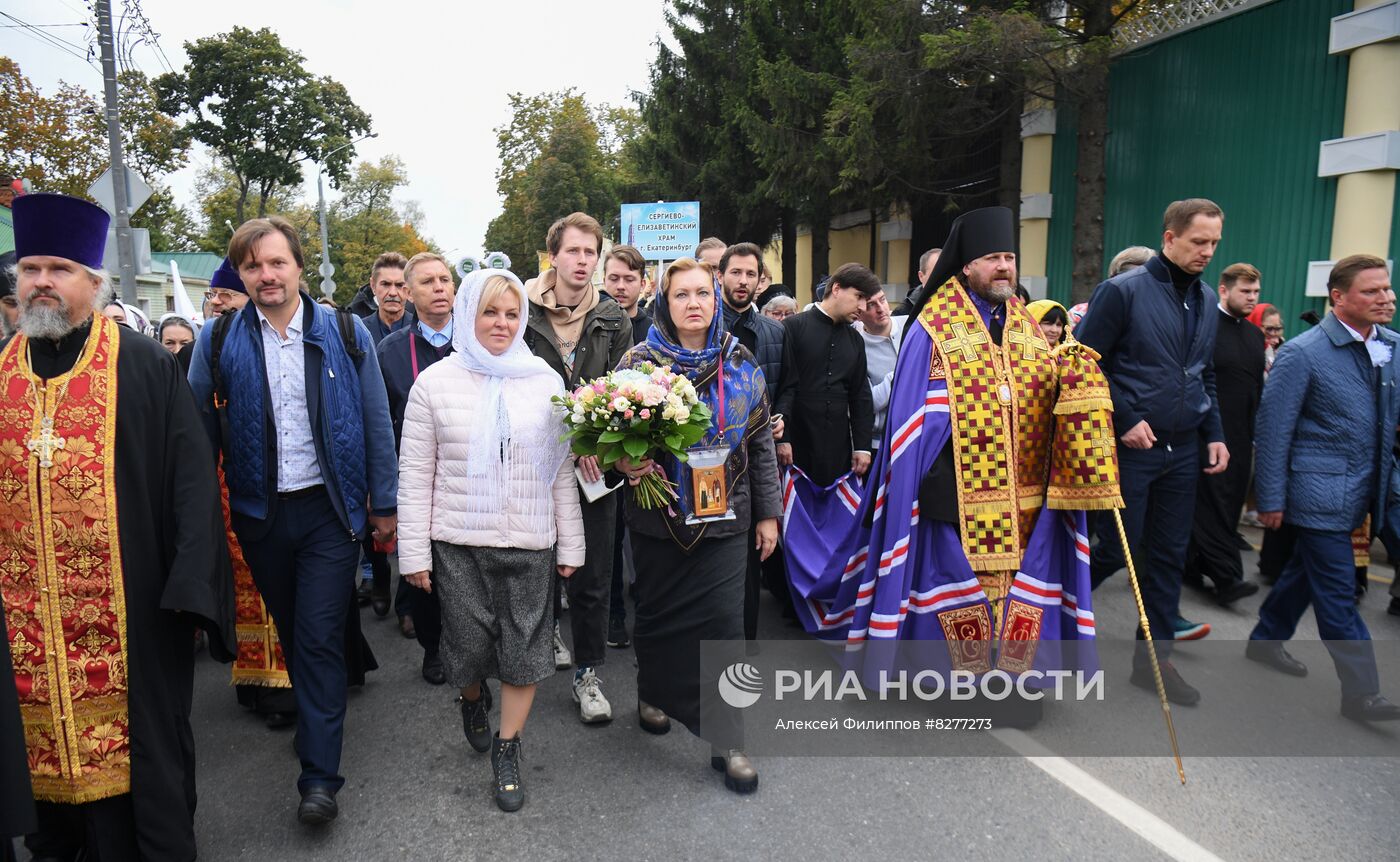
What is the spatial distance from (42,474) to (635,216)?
12.5 meters

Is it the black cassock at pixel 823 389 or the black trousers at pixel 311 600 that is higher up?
the black cassock at pixel 823 389

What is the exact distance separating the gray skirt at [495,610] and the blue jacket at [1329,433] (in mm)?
3495

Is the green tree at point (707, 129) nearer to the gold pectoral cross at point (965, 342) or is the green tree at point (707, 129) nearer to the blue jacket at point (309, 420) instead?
the gold pectoral cross at point (965, 342)

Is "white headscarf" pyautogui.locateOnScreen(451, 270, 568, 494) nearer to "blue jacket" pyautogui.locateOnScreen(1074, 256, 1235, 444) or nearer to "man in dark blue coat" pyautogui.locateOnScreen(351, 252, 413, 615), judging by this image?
"blue jacket" pyautogui.locateOnScreen(1074, 256, 1235, 444)

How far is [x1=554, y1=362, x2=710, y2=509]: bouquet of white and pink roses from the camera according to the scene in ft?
10.6

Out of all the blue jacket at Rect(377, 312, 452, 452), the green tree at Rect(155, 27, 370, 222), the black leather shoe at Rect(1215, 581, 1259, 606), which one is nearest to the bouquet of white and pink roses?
the blue jacket at Rect(377, 312, 452, 452)

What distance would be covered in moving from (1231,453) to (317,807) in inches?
240

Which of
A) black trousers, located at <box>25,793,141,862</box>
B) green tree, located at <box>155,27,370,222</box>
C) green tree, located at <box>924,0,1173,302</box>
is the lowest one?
black trousers, located at <box>25,793,141,862</box>

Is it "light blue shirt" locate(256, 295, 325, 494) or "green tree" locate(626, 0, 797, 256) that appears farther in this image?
"green tree" locate(626, 0, 797, 256)

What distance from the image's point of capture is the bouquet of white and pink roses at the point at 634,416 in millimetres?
3217

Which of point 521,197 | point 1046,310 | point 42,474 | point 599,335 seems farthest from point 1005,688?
point 521,197

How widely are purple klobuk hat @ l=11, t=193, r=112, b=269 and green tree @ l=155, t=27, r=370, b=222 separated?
40.1 metres

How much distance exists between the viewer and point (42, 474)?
2.81m

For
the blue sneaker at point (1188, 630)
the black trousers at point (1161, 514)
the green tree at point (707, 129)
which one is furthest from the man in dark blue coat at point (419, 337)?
the green tree at point (707, 129)
